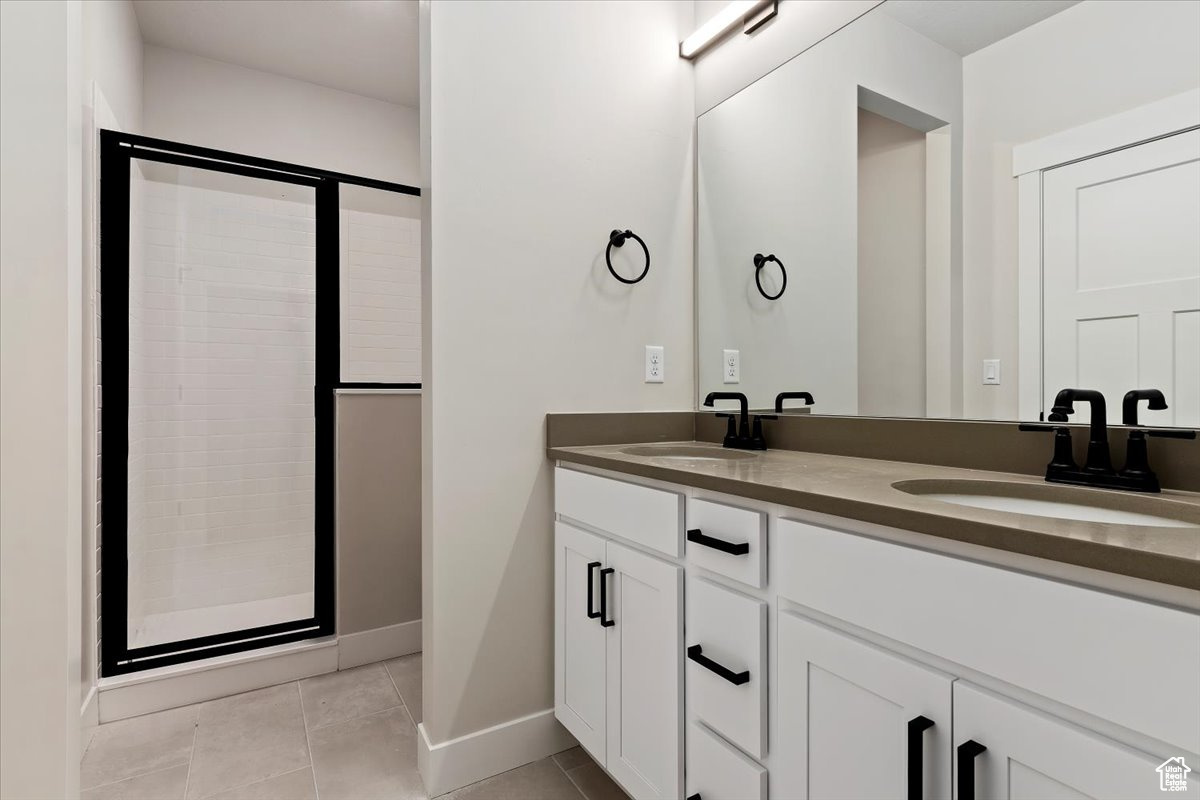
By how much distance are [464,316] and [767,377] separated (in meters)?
0.93

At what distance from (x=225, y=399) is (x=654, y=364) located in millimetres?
1772

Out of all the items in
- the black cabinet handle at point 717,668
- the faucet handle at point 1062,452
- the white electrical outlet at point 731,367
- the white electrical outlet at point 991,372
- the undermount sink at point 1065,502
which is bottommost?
the black cabinet handle at point 717,668

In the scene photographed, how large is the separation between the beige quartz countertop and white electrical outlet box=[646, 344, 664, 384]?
0.41 metres

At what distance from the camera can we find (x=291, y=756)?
5.46ft

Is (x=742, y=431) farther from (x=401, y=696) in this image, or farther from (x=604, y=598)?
(x=401, y=696)

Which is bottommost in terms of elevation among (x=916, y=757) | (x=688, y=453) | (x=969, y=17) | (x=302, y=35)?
(x=916, y=757)

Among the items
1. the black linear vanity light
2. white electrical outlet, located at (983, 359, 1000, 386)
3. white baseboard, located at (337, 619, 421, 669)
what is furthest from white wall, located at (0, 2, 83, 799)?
white electrical outlet, located at (983, 359, 1000, 386)

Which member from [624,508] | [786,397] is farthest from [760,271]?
[624,508]

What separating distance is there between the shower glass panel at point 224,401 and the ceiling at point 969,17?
211 cm

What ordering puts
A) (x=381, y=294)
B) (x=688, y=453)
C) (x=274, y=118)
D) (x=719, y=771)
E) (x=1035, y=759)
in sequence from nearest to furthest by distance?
(x=1035, y=759), (x=719, y=771), (x=688, y=453), (x=381, y=294), (x=274, y=118)

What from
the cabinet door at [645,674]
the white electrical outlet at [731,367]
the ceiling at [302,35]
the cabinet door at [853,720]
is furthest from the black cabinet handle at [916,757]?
the ceiling at [302,35]

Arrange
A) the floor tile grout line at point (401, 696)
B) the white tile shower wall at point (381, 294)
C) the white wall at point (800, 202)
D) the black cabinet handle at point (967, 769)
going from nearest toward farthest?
the black cabinet handle at point (967, 769), the white wall at point (800, 202), the floor tile grout line at point (401, 696), the white tile shower wall at point (381, 294)

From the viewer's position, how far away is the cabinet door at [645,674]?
45.6 inches

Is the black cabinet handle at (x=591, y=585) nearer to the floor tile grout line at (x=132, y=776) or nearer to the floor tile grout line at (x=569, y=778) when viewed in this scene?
the floor tile grout line at (x=569, y=778)
